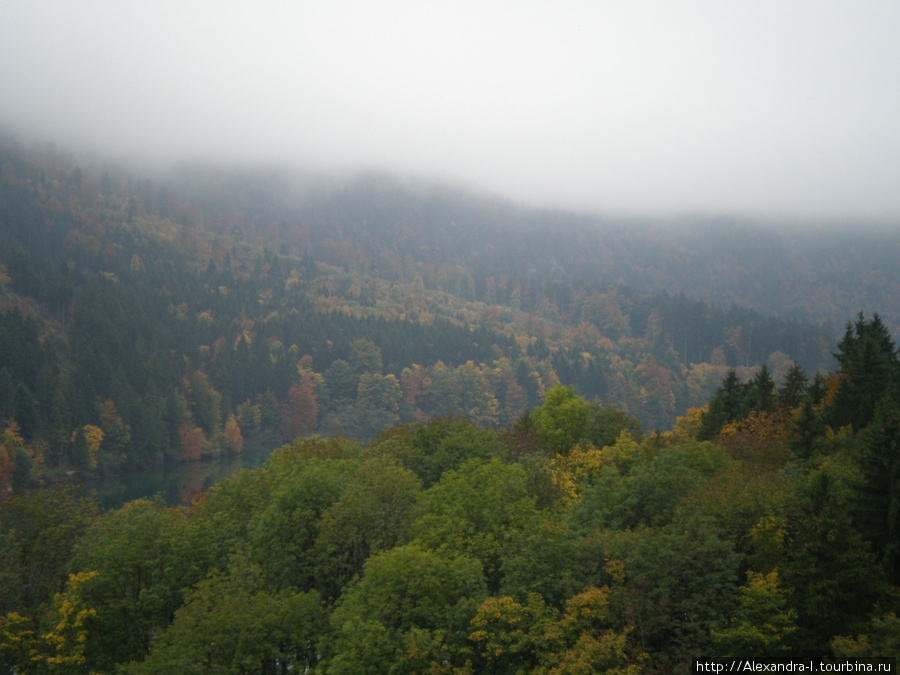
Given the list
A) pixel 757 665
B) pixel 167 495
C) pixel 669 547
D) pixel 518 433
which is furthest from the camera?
pixel 167 495

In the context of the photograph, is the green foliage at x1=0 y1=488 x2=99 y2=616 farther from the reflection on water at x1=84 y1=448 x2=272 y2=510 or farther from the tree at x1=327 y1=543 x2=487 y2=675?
the reflection on water at x1=84 y1=448 x2=272 y2=510

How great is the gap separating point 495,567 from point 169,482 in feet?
289

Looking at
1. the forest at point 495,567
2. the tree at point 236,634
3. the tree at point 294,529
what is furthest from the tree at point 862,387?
the tree at point 236,634

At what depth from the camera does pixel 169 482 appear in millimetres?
101938

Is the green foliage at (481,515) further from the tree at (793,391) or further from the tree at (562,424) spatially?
the tree at (793,391)

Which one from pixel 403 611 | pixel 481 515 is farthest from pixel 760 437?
pixel 403 611

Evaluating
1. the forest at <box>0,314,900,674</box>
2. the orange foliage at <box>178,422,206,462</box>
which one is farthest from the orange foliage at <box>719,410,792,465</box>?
the orange foliage at <box>178,422,206,462</box>

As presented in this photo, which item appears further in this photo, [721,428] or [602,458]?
[721,428]

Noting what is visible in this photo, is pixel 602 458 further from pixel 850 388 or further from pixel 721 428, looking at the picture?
pixel 850 388

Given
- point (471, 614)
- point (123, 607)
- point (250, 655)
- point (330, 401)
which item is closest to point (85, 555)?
point (123, 607)

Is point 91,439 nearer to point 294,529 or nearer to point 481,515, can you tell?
point 294,529

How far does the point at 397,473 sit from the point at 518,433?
75.9 ft

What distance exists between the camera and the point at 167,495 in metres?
93.2

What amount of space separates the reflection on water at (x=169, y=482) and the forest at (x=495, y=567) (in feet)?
175
